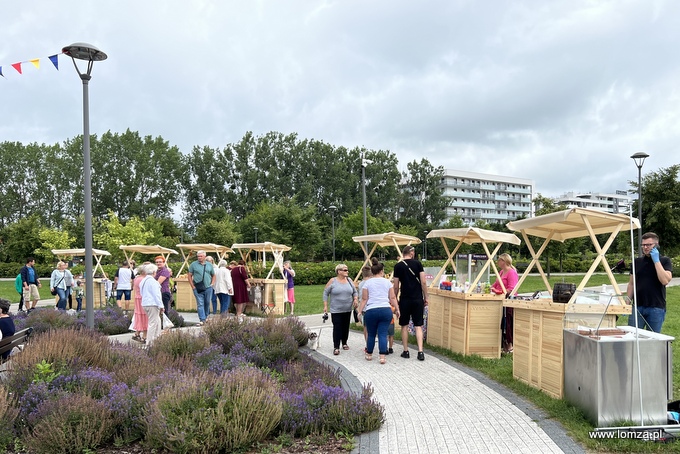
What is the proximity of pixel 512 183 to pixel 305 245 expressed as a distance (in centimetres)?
8644

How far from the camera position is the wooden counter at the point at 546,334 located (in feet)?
19.4

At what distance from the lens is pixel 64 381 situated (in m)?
5.69

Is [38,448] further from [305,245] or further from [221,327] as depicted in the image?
[305,245]

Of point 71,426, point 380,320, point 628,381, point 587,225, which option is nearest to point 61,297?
point 380,320

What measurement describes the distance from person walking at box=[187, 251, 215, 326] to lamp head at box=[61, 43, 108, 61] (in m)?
4.95

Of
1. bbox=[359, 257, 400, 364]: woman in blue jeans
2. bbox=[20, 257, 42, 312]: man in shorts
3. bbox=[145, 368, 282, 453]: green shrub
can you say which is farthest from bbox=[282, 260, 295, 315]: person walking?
bbox=[145, 368, 282, 453]: green shrub

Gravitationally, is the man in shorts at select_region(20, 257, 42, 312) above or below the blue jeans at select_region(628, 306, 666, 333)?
below

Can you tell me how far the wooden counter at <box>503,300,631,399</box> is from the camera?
5.93 metres

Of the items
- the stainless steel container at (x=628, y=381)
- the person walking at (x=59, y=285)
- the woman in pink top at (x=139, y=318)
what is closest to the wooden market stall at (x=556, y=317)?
the stainless steel container at (x=628, y=381)

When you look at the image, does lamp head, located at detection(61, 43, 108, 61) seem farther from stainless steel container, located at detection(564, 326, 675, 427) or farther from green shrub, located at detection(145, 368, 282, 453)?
stainless steel container, located at detection(564, 326, 675, 427)

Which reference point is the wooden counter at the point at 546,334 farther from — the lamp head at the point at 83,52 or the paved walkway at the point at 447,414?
the lamp head at the point at 83,52

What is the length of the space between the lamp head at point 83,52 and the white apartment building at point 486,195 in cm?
10085

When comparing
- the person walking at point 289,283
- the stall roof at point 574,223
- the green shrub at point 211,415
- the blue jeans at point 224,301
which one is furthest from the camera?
the person walking at point 289,283

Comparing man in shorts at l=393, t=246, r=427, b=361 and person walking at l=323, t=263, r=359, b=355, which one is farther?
person walking at l=323, t=263, r=359, b=355
